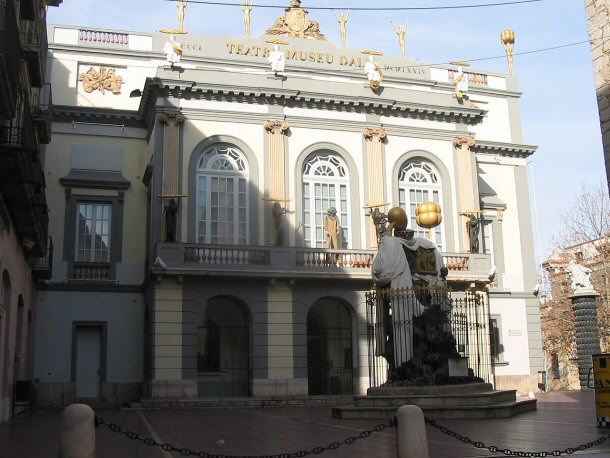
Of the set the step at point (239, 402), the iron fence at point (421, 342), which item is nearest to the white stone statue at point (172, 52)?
the step at point (239, 402)

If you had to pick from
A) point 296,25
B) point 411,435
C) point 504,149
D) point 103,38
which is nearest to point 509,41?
point 504,149

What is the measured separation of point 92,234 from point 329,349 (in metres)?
10.3

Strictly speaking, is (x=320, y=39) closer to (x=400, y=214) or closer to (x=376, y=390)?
(x=400, y=214)

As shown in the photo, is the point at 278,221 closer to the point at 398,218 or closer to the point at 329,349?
the point at 329,349

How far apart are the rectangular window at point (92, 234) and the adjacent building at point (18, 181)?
13.8ft

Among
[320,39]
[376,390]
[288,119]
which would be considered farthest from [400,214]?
[320,39]

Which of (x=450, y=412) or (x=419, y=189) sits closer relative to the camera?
(x=450, y=412)

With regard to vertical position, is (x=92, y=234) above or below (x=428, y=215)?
above

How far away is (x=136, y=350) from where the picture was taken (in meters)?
29.2

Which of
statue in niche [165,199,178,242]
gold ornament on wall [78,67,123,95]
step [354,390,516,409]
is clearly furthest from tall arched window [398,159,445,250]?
step [354,390,516,409]

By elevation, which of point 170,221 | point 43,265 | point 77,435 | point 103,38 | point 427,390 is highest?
point 103,38

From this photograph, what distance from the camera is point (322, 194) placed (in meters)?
30.0

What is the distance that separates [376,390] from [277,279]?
12.1m

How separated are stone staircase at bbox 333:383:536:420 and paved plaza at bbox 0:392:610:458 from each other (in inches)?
12.3
